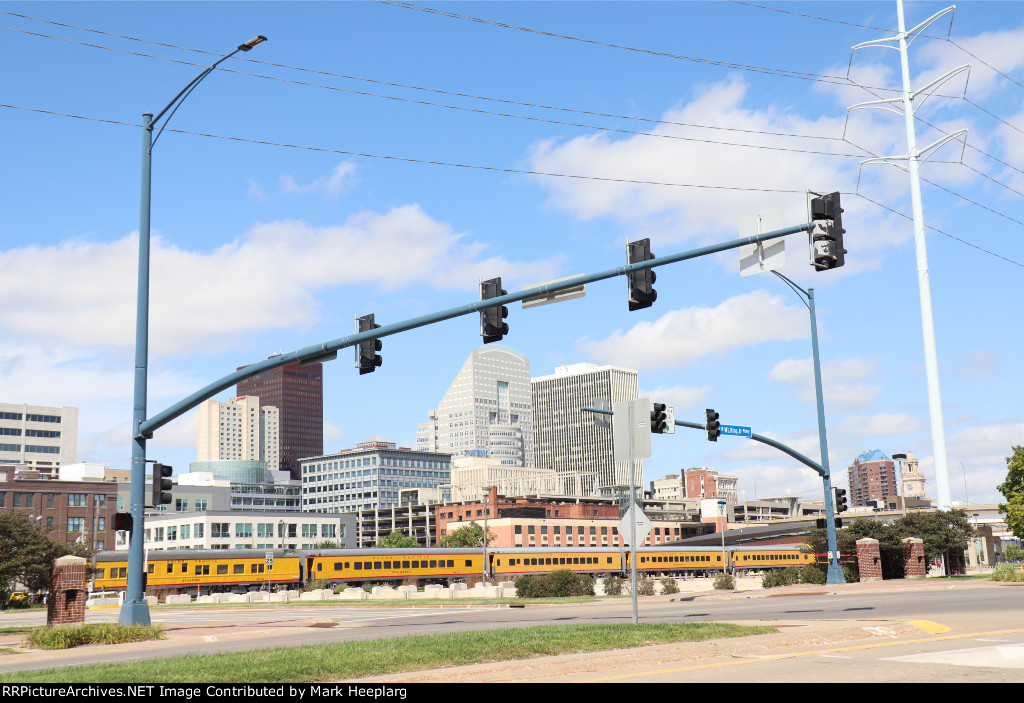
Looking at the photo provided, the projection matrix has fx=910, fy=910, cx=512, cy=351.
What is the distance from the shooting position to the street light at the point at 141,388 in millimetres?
20938

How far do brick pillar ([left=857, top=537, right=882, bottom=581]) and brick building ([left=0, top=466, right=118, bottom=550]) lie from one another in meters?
85.3

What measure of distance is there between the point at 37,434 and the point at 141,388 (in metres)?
158

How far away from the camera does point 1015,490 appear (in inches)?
2414

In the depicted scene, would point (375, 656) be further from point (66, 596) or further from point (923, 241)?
point (923, 241)

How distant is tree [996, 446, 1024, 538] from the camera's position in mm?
59656

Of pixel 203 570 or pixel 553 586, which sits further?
pixel 203 570

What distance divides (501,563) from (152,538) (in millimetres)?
91925

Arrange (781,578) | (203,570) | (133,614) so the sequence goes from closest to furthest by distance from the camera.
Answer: (133,614), (781,578), (203,570)

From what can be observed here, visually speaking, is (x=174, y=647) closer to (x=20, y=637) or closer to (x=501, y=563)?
(x=20, y=637)

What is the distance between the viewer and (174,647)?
18359 mm

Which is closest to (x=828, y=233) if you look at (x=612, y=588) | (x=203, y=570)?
(x=612, y=588)

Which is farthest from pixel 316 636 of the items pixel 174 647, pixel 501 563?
pixel 501 563

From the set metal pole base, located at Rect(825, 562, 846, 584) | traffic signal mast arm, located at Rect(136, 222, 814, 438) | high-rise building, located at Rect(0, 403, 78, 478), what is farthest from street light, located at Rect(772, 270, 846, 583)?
high-rise building, located at Rect(0, 403, 78, 478)

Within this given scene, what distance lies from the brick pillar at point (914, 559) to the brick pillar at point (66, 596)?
3522 centimetres
